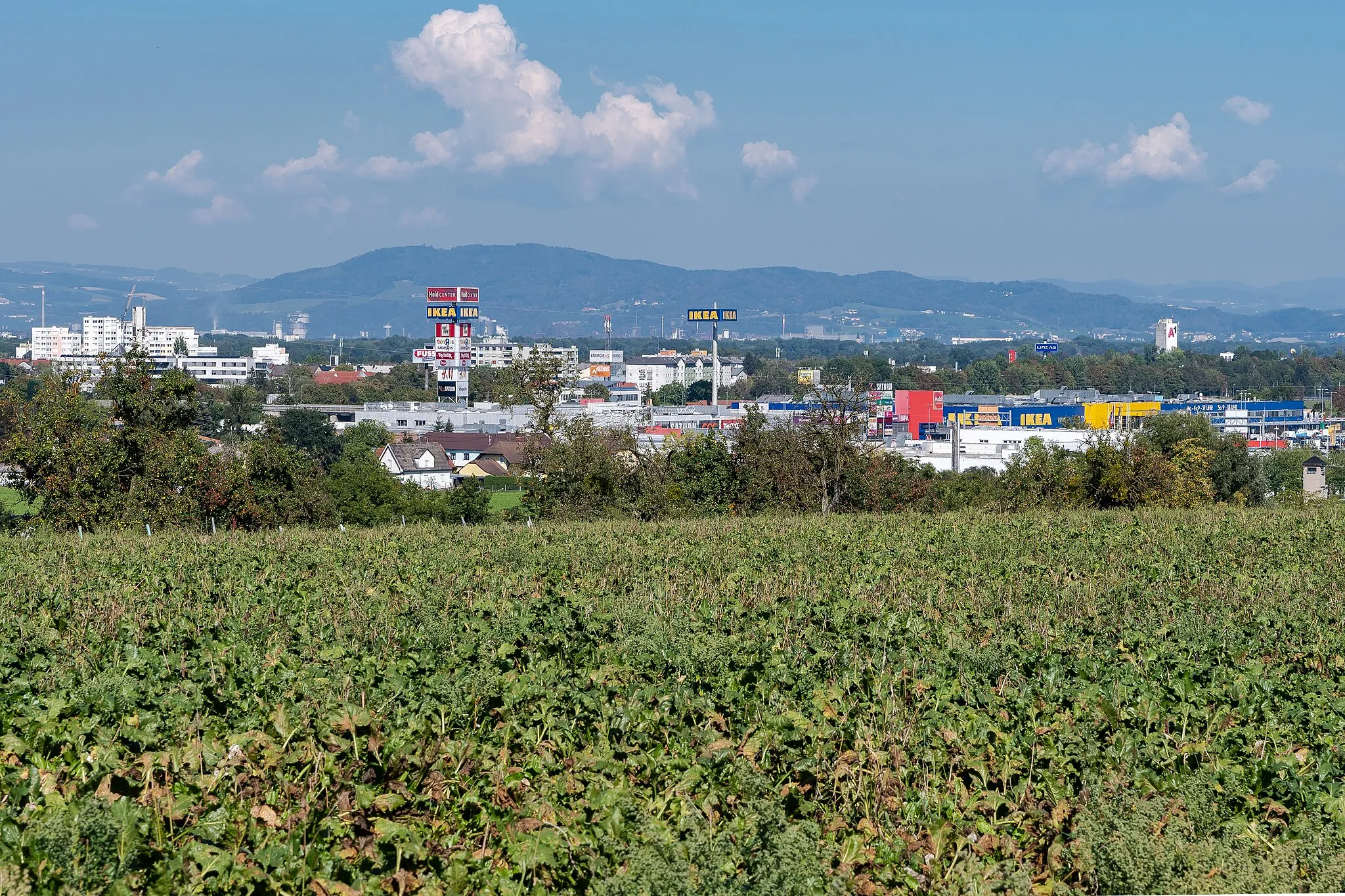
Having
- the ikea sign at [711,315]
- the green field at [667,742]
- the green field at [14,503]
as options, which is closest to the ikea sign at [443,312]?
the ikea sign at [711,315]

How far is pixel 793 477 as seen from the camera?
2941cm

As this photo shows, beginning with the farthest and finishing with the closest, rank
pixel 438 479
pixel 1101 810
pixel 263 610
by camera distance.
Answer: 1. pixel 438 479
2. pixel 263 610
3. pixel 1101 810

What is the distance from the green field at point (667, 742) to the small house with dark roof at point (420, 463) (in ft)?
219

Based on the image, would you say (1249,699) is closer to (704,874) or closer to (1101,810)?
(1101,810)

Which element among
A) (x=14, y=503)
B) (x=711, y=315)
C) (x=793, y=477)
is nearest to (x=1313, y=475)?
(x=793, y=477)

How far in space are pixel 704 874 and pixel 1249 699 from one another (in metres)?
4.48

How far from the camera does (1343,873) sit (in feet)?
19.7

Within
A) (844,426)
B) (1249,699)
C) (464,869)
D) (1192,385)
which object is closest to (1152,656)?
(1249,699)

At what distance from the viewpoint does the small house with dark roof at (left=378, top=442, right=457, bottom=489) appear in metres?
79.1

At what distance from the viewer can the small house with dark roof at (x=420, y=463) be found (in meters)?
79.1

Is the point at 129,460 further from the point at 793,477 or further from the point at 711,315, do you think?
the point at 711,315

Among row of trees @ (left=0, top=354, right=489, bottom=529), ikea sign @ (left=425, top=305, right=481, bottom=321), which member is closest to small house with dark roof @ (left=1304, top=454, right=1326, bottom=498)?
row of trees @ (left=0, top=354, right=489, bottom=529)

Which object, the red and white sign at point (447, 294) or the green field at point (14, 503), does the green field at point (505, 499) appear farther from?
the red and white sign at point (447, 294)

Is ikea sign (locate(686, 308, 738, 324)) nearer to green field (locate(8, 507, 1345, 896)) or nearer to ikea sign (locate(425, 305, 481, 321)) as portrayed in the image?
ikea sign (locate(425, 305, 481, 321))
